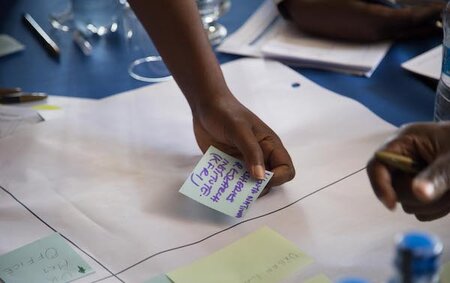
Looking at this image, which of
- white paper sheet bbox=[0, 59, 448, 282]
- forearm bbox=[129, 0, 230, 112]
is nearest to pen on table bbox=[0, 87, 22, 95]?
white paper sheet bbox=[0, 59, 448, 282]

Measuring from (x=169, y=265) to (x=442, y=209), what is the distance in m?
0.25

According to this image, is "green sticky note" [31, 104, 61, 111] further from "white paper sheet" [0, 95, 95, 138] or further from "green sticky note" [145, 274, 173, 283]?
"green sticky note" [145, 274, 173, 283]

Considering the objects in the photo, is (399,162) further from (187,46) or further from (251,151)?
(187,46)

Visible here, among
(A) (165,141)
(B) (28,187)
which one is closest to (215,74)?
(A) (165,141)

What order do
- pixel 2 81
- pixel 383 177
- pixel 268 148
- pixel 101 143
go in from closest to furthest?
pixel 383 177 → pixel 268 148 → pixel 101 143 → pixel 2 81

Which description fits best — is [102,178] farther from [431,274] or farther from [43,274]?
[431,274]

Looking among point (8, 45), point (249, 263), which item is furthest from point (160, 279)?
point (8, 45)

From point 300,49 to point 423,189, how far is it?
1.96ft

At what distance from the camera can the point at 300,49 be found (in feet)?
3.38

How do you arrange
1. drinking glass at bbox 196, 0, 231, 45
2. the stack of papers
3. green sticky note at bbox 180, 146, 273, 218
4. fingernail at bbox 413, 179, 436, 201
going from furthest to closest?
1. drinking glass at bbox 196, 0, 231, 45
2. the stack of papers
3. green sticky note at bbox 180, 146, 273, 218
4. fingernail at bbox 413, 179, 436, 201

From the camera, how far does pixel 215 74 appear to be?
31.0 inches

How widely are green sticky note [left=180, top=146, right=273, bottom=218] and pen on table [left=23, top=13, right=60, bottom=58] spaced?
461 millimetres

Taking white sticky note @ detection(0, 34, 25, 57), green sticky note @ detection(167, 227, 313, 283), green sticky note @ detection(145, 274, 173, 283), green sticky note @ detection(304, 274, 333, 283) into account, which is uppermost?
white sticky note @ detection(0, 34, 25, 57)

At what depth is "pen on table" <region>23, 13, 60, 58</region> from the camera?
1.07 metres
